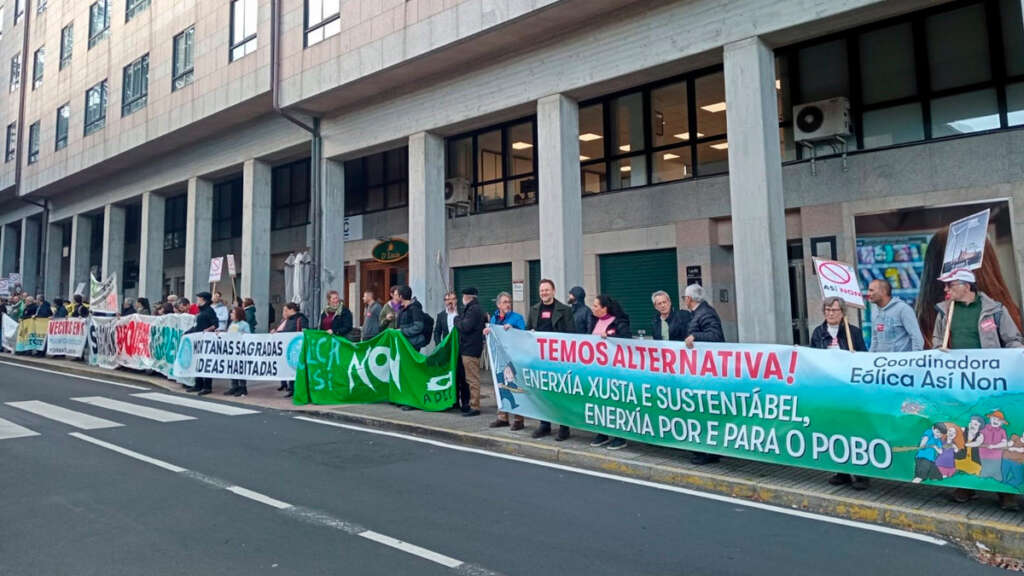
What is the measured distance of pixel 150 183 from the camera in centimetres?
2445

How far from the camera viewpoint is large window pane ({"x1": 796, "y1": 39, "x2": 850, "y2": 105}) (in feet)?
42.3

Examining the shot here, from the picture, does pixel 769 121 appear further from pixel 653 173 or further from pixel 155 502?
pixel 155 502

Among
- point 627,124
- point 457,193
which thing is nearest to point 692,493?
point 627,124

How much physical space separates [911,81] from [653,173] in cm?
521

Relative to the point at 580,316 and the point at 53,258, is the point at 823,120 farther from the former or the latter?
the point at 53,258

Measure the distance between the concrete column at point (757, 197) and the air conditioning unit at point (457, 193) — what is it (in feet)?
29.1

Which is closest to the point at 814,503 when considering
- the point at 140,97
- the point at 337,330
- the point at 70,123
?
the point at 337,330

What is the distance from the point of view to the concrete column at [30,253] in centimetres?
3453

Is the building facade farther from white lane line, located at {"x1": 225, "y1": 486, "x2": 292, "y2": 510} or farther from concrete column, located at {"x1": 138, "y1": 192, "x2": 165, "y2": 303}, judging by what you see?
white lane line, located at {"x1": 225, "y1": 486, "x2": 292, "y2": 510}

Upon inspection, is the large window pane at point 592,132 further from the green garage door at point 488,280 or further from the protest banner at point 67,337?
the protest banner at point 67,337

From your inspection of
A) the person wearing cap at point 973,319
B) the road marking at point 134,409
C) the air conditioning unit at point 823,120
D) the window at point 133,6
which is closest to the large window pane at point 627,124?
the air conditioning unit at point 823,120

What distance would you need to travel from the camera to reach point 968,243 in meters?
5.96

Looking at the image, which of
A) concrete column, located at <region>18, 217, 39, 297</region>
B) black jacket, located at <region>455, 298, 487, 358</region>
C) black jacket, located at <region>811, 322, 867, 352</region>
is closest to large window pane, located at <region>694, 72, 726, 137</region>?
black jacket, located at <region>455, 298, 487, 358</region>

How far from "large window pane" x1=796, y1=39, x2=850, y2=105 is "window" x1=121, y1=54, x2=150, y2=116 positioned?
20.6m
